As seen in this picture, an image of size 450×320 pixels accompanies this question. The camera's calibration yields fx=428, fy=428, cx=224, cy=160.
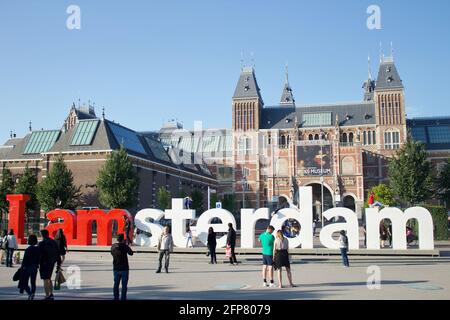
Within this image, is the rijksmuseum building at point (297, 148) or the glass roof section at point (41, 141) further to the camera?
→ the rijksmuseum building at point (297, 148)

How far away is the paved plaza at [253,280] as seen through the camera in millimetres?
10016

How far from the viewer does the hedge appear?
2947 centimetres

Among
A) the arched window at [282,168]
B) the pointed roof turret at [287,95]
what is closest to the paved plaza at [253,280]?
the arched window at [282,168]

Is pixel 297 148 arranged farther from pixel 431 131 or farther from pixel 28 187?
pixel 28 187

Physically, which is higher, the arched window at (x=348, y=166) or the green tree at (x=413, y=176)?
the arched window at (x=348, y=166)

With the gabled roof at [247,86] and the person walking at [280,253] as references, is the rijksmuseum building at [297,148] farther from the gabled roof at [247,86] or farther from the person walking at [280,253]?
the person walking at [280,253]

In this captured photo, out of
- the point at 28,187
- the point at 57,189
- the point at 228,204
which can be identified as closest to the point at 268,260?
the point at 57,189

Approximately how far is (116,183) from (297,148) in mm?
35382

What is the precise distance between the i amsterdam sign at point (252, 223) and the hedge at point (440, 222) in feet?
37.2

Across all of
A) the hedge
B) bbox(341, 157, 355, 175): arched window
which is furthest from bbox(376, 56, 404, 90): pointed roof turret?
the hedge

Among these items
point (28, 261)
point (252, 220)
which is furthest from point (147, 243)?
point (28, 261)

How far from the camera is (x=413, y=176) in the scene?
134ft

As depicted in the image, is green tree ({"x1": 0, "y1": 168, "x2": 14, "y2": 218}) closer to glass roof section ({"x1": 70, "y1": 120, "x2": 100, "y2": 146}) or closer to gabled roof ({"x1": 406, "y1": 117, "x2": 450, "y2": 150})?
glass roof section ({"x1": 70, "y1": 120, "x2": 100, "y2": 146})
